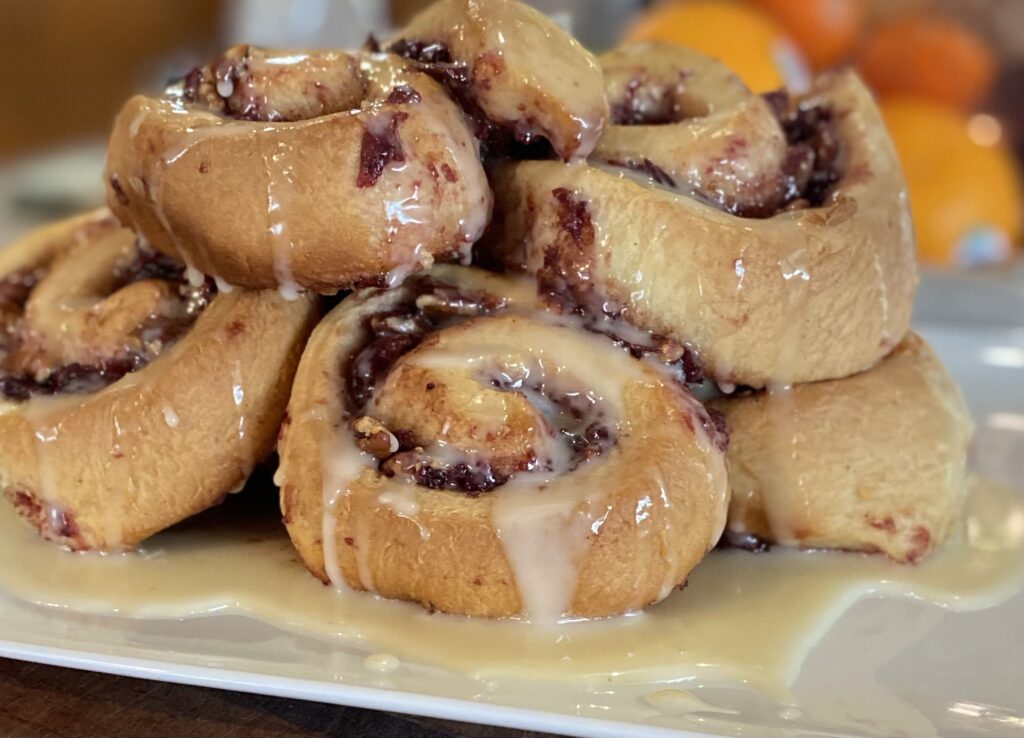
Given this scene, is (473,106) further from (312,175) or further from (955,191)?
(955,191)

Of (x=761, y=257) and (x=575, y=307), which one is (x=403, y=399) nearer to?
(x=575, y=307)

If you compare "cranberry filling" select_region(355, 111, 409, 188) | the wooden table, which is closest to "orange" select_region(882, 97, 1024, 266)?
"cranberry filling" select_region(355, 111, 409, 188)

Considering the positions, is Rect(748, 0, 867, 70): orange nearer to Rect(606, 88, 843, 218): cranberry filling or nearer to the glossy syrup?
Rect(606, 88, 843, 218): cranberry filling

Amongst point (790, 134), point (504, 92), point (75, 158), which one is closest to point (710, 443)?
point (504, 92)

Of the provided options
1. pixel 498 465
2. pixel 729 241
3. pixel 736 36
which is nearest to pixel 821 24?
pixel 736 36

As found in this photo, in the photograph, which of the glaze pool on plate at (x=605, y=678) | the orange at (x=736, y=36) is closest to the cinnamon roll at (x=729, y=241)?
the glaze pool on plate at (x=605, y=678)

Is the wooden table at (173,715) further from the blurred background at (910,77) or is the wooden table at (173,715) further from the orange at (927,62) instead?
the orange at (927,62)
